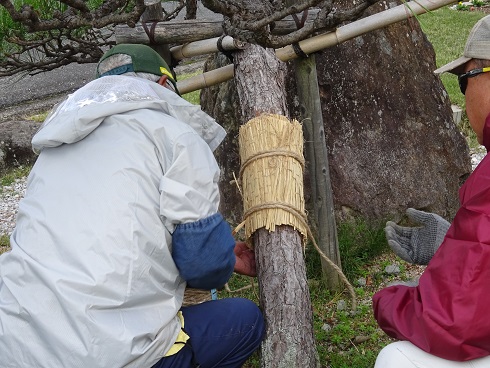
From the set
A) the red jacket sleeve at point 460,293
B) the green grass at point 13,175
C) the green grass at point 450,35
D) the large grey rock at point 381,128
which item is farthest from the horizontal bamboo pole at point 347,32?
the green grass at point 13,175

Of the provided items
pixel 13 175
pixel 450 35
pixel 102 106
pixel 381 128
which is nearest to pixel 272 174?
pixel 102 106

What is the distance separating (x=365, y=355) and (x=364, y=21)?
158cm

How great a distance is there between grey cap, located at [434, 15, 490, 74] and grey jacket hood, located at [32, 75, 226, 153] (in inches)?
35.8

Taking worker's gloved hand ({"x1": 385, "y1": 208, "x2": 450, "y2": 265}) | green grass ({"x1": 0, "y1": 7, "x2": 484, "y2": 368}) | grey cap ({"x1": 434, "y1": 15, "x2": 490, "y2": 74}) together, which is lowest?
green grass ({"x1": 0, "y1": 7, "x2": 484, "y2": 368})

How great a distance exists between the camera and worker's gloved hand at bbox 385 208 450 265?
2.68 metres

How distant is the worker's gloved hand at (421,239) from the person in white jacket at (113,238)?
2.39 ft

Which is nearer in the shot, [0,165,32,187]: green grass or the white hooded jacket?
the white hooded jacket

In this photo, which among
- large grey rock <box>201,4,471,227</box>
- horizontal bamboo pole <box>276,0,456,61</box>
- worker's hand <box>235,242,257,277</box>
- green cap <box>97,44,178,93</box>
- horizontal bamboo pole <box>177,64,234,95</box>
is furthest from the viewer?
large grey rock <box>201,4,471,227</box>

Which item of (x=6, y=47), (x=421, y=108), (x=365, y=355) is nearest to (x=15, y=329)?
(x=365, y=355)

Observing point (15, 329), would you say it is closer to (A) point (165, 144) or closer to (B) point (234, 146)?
(A) point (165, 144)

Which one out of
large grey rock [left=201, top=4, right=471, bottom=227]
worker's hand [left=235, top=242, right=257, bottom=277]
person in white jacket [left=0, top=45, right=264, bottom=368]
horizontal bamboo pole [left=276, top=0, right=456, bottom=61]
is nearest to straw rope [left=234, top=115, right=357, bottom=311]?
worker's hand [left=235, top=242, right=257, bottom=277]

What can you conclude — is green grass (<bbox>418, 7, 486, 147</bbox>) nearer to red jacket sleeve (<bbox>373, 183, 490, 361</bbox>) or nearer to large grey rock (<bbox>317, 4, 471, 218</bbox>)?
large grey rock (<bbox>317, 4, 471, 218</bbox>)

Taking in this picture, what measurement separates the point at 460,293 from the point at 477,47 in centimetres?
79

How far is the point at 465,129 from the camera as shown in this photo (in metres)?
5.87
